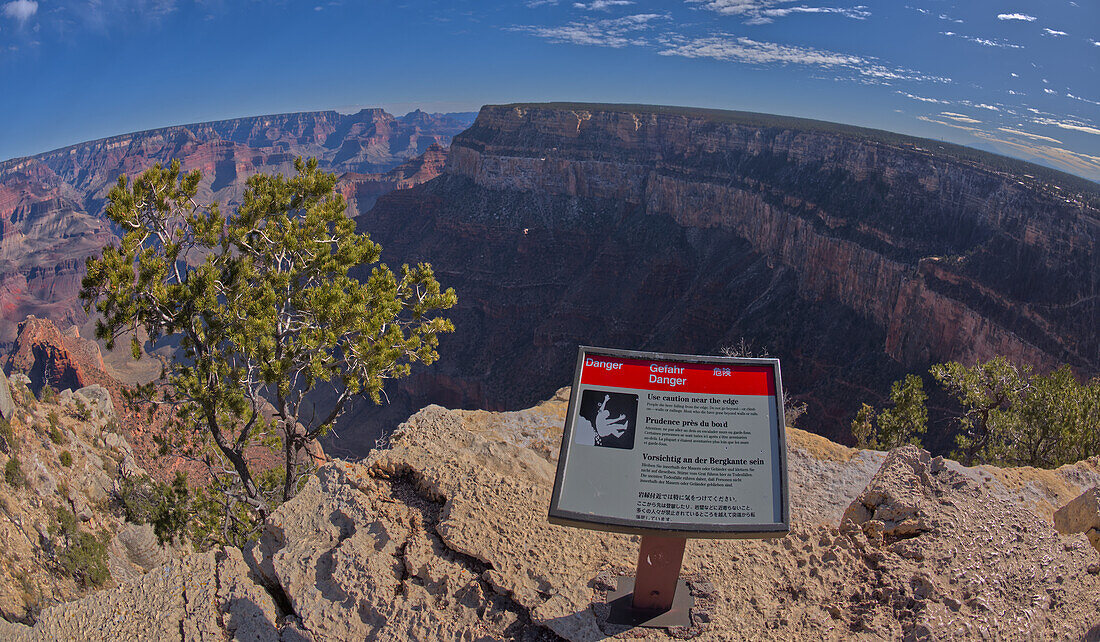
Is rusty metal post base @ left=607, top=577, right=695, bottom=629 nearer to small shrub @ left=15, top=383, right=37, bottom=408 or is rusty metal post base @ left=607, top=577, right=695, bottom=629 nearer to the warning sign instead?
the warning sign

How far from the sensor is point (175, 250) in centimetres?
1021

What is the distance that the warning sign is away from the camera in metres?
5.95

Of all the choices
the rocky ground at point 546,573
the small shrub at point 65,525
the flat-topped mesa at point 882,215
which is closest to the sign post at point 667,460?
the rocky ground at point 546,573

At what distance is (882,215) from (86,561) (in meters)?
52.8

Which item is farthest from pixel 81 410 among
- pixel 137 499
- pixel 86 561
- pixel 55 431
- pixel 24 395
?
pixel 86 561

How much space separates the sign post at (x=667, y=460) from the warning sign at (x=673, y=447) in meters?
0.01

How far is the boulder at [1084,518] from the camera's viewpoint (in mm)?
8227

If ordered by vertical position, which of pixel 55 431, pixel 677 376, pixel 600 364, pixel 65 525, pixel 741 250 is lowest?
pixel 741 250

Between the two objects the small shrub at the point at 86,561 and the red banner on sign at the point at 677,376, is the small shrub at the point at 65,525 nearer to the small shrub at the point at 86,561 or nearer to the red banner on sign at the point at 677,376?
the small shrub at the point at 86,561

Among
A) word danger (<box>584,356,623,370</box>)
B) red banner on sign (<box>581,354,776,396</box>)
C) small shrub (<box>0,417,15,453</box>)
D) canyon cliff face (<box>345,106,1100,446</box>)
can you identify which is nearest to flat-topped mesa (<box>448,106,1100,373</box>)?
Answer: canyon cliff face (<box>345,106,1100,446</box>)

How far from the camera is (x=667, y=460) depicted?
20.5ft

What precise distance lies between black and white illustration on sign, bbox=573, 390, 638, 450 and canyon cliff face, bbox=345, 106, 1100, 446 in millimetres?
33357

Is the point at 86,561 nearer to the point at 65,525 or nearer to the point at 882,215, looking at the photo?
the point at 65,525

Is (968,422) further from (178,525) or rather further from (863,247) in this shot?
(863,247)
